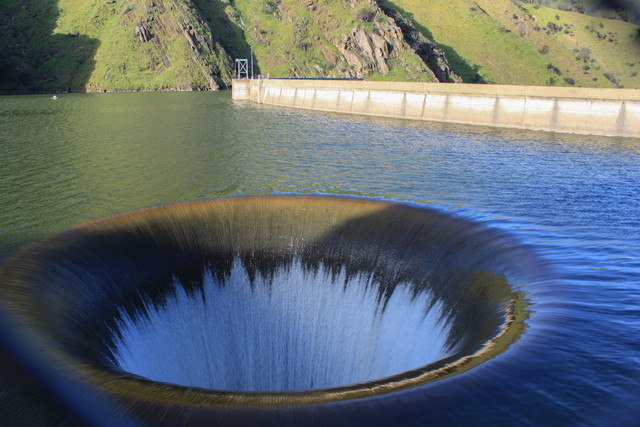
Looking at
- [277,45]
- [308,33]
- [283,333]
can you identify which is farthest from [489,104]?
[277,45]

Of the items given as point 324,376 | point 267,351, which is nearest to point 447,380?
point 324,376

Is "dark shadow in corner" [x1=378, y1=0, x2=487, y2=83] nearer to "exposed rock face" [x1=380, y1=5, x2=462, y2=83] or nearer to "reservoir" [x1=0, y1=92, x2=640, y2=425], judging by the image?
"exposed rock face" [x1=380, y1=5, x2=462, y2=83]

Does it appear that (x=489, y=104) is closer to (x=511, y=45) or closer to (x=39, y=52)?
(x=39, y=52)

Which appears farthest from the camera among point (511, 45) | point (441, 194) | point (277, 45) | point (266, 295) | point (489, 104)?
point (511, 45)

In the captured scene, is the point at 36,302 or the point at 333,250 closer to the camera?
the point at 36,302

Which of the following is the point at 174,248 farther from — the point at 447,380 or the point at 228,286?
the point at 447,380

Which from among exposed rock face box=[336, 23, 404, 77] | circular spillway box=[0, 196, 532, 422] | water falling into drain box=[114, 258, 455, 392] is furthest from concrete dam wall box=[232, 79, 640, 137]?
exposed rock face box=[336, 23, 404, 77]
